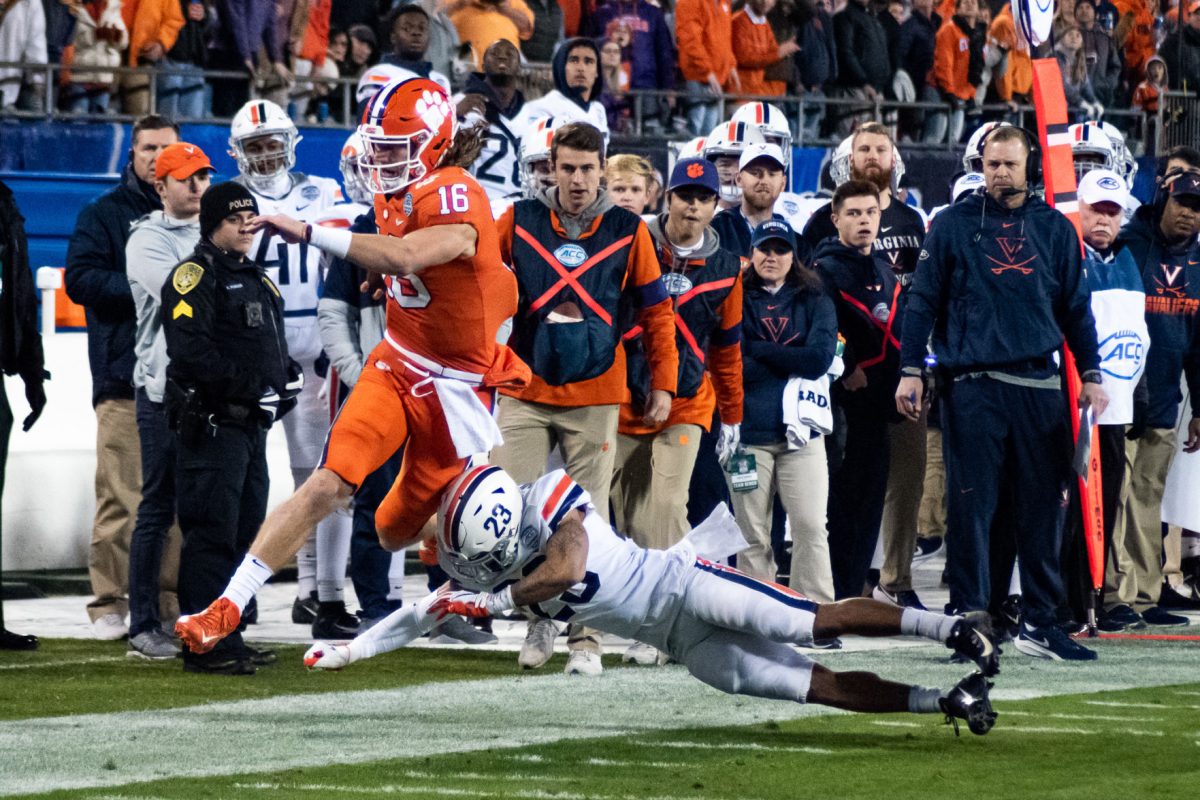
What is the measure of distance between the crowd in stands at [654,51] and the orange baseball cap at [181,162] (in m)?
4.04

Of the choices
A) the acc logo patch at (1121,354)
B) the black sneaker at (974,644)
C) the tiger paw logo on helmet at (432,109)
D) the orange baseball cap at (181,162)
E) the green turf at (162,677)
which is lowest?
the green turf at (162,677)

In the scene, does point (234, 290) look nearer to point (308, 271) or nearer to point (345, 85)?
point (308, 271)

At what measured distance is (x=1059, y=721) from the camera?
6.80 meters

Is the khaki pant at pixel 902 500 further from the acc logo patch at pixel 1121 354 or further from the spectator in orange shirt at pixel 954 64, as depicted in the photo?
the spectator in orange shirt at pixel 954 64

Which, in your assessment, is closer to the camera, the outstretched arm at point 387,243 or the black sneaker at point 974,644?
the black sneaker at point 974,644

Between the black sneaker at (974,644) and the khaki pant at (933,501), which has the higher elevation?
the black sneaker at (974,644)

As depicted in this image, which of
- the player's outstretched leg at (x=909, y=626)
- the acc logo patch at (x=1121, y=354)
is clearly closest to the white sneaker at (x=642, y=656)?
the player's outstretched leg at (x=909, y=626)

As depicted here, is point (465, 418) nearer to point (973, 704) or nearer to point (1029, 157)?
point (973, 704)

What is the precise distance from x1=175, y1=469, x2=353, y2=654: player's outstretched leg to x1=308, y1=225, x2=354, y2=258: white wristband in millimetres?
846

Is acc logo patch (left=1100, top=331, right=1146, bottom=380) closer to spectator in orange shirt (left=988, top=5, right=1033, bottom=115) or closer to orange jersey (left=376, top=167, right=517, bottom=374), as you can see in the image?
orange jersey (left=376, top=167, right=517, bottom=374)

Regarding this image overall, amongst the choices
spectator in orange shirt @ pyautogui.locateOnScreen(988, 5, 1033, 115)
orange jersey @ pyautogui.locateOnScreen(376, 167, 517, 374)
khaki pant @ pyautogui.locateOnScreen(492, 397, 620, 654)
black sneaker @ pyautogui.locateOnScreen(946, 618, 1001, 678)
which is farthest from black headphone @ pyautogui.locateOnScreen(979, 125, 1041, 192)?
spectator in orange shirt @ pyautogui.locateOnScreen(988, 5, 1033, 115)

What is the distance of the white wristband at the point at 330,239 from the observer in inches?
261

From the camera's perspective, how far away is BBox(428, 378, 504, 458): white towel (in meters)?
7.39

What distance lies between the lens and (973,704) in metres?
6.09
